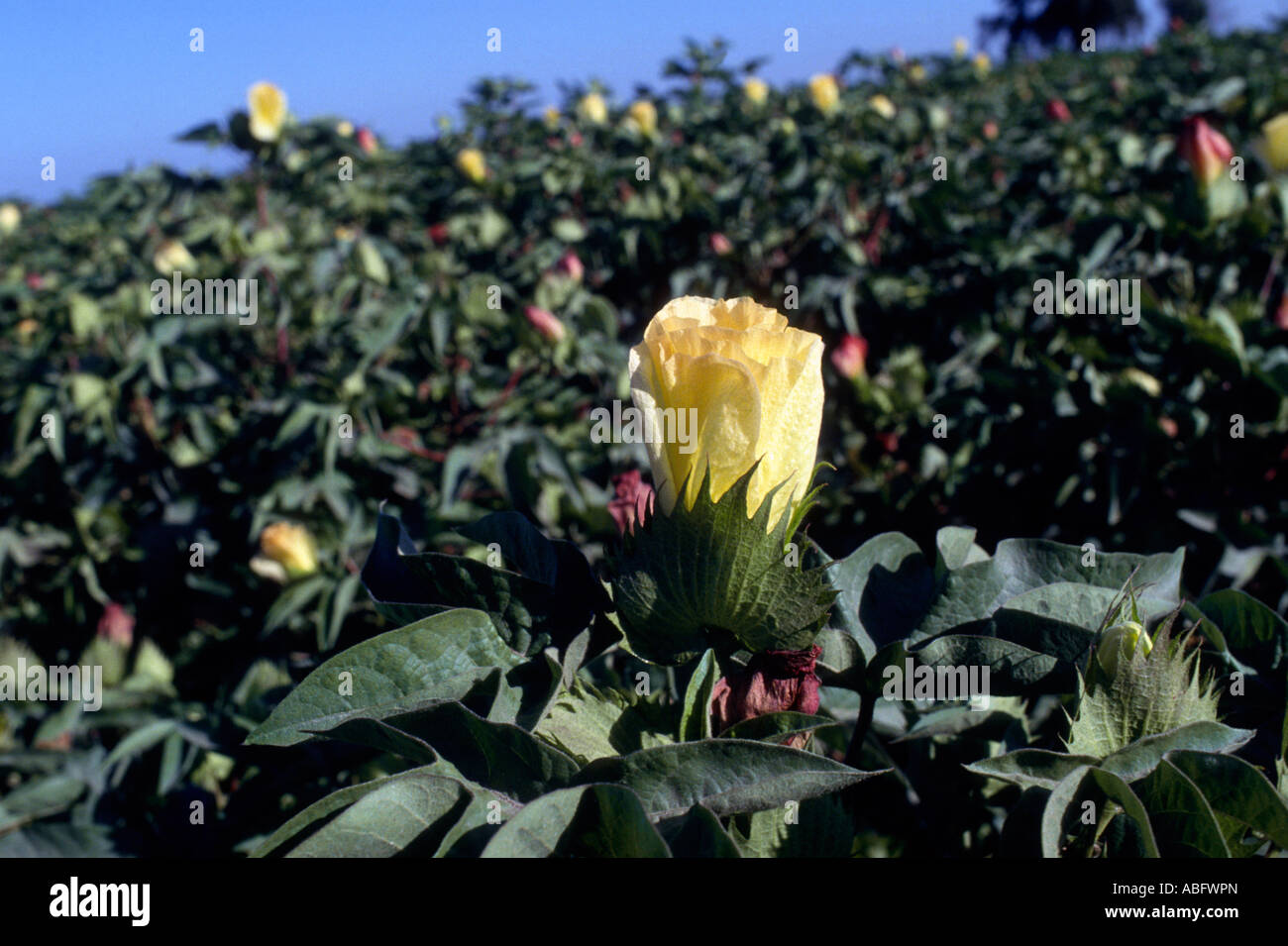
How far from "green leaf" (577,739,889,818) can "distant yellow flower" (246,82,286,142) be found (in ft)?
9.86

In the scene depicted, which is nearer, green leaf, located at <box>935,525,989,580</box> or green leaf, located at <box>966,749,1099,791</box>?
green leaf, located at <box>966,749,1099,791</box>

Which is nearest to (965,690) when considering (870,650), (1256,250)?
(870,650)

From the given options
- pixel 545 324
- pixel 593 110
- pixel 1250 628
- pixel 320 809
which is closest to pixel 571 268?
pixel 545 324

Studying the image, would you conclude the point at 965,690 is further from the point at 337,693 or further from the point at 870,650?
the point at 337,693

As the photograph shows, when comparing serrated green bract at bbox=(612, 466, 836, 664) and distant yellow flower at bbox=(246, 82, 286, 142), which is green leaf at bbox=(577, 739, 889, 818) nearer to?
serrated green bract at bbox=(612, 466, 836, 664)

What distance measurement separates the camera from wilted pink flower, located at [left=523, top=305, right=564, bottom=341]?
239 cm

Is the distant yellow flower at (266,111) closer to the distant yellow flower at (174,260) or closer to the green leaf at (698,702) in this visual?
the distant yellow flower at (174,260)

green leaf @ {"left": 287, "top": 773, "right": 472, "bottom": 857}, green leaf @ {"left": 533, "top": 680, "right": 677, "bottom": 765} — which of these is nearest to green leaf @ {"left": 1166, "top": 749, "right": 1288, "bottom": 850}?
green leaf @ {"left": 533, "top": 680, "right": 677, "bottom": 765}

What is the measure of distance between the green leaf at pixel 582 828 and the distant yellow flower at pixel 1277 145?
2287 mm

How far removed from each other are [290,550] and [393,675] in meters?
1.49

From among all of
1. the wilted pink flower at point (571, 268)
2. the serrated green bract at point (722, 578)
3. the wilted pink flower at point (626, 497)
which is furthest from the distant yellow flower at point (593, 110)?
the serrated green bract at point (722, 578)

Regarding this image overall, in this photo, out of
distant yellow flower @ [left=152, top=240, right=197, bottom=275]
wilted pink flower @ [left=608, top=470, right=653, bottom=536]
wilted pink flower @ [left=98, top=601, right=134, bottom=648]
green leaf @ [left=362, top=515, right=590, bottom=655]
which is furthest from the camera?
distant yellow flower @ [left=152, top=240, right=197, bottom=275]
